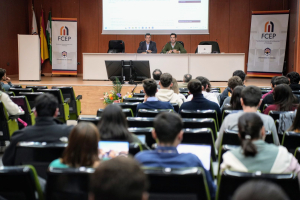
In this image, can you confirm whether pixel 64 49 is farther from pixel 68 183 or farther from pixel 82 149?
pixel 68 183

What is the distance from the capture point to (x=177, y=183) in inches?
66.0

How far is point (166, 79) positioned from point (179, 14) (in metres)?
6.93

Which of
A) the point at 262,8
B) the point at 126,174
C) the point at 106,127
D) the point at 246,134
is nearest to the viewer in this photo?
the point at 126,174

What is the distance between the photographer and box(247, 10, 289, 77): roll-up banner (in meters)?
11.3

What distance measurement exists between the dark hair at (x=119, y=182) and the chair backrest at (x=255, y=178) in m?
0.79

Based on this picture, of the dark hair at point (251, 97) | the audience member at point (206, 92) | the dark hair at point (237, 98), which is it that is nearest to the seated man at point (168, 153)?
the dark hair at point (251, 97)

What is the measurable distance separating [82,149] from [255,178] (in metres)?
0.89

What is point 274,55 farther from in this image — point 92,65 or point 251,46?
point 92,65

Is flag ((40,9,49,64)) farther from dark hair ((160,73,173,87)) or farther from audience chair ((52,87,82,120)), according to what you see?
dark hair ((160,73,173,87))

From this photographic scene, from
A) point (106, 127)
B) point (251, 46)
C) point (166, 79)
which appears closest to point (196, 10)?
point (251, 46)

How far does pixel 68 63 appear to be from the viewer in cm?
1212

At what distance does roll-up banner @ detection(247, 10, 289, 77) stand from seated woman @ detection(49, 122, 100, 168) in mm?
10290

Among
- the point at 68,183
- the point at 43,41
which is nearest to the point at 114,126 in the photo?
the point at 68,183

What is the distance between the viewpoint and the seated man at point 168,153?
6.27ft
